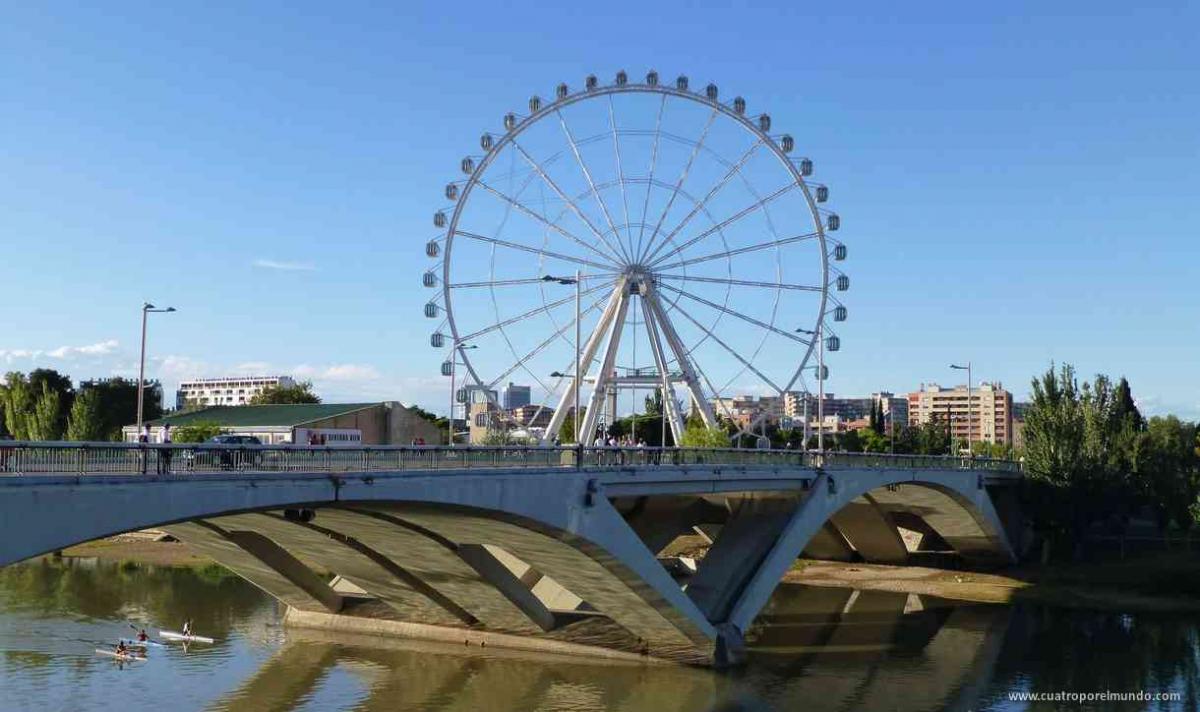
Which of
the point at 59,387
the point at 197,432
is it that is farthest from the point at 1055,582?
the point at 59,387

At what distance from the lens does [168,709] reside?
36719 mm

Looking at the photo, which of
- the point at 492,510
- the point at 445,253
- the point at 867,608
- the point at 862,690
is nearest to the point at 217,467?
the point at 492,510

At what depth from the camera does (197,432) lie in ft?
238

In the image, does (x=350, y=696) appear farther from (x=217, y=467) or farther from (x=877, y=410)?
(x=877, y=410)

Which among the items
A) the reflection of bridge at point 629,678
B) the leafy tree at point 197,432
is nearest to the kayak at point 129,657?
the reflection of bridge at point 629,678

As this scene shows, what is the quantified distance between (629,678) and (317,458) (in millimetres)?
17427

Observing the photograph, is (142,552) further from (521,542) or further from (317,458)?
(317,458)

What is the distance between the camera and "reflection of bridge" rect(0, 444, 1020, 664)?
23.0 meters

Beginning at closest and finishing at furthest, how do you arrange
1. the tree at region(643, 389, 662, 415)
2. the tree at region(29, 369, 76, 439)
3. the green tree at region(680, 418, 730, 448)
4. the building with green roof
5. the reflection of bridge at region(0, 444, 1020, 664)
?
the reflection of bridge at region(0, 444, 1020, 664), the green tree at region(680, 418, 730, 448), the building with green roof, the tree at region(29, 369, 76, 439), the tree at region(643, 389, 662, 415)

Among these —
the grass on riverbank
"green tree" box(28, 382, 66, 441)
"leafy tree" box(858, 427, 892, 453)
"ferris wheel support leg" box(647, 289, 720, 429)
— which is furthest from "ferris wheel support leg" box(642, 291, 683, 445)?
"leafy tree" box(858, 427, 892, 453)

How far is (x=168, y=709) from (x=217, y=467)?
48.1 feet

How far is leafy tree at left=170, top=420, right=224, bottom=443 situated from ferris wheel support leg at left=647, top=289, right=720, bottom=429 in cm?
2667

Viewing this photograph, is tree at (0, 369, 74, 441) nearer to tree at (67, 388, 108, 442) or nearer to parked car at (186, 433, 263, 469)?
tree at (67, 388, 108, 442)

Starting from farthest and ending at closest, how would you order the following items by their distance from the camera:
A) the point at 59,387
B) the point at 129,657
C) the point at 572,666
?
the point at 59,387, the point at 572,666, the point at 129,657
